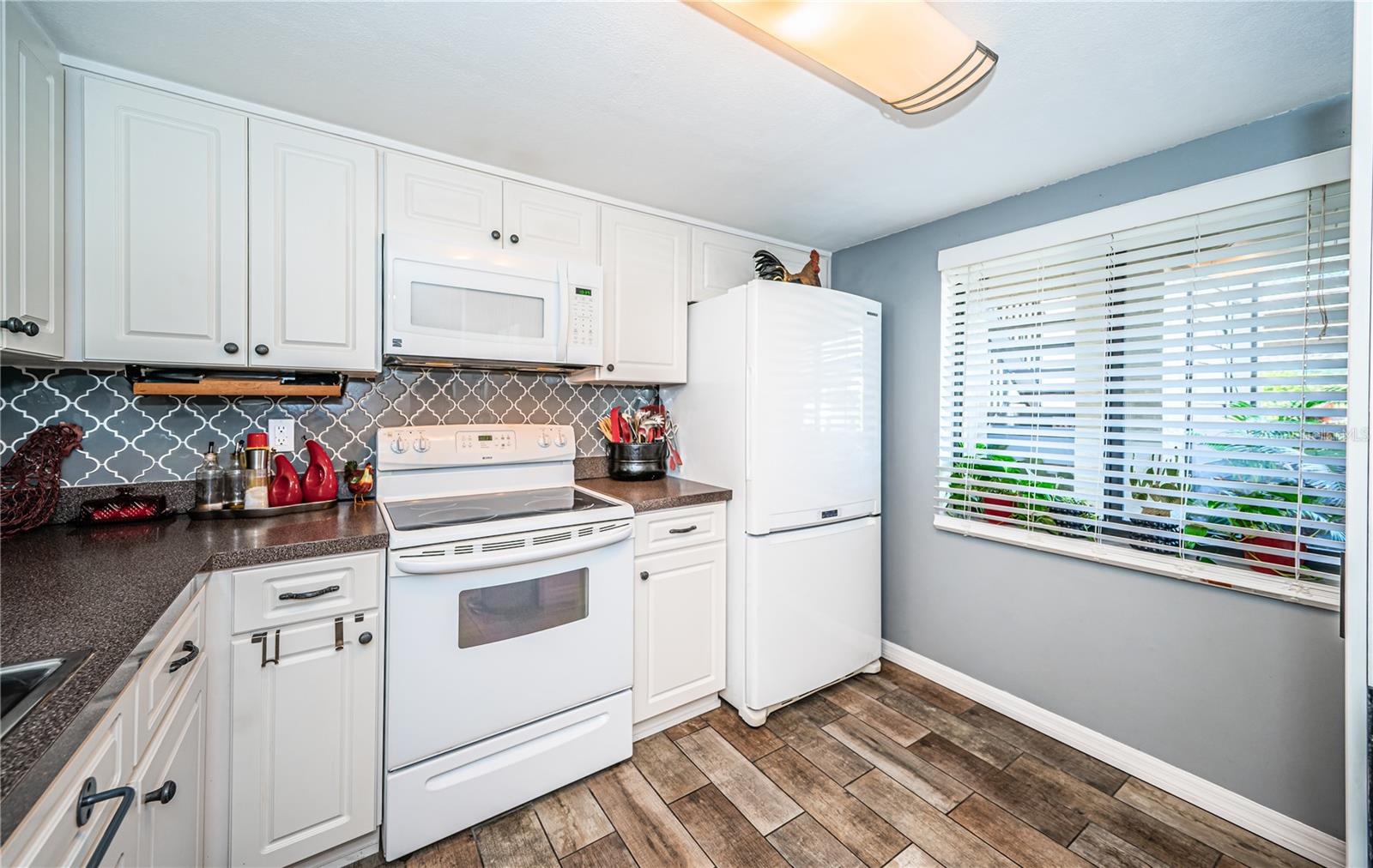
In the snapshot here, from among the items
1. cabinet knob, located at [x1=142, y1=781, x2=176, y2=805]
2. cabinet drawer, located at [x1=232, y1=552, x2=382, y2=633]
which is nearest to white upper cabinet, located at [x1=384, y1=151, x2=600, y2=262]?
cabinet drawer, located at [x1=232, y1=552, x2=382, y2=633]

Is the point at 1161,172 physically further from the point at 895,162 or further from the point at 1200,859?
the point at 1200,859

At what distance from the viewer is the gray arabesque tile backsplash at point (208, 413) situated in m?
1.64

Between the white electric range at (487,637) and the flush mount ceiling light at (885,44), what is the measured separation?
1474mm

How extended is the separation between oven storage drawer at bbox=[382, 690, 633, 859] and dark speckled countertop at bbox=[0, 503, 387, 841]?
738mm

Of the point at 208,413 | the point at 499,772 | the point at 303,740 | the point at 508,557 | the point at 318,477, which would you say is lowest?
the point at 499,772

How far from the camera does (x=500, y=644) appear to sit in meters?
1.72

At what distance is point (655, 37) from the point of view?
1378 millimetres

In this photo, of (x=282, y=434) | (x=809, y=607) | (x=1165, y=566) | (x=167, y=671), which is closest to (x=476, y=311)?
(x=282, y=434)

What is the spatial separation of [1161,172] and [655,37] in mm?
1870

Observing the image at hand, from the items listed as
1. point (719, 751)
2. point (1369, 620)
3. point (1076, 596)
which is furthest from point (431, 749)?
point (1076, 596)

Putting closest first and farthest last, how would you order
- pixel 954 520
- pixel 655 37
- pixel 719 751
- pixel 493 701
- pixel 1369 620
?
pixel 1369 620, pixel 655 37, pixel 493 701, pixel 719 751, pixel 954 520

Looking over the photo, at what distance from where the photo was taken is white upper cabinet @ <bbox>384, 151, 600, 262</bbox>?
6.32 ft

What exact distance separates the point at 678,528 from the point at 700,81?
5.06ft

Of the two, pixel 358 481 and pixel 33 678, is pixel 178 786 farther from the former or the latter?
pixel 358 481
